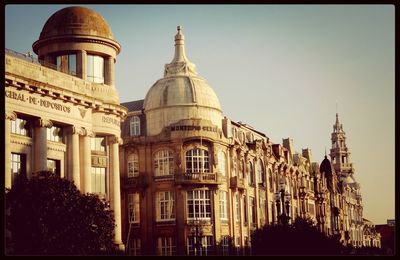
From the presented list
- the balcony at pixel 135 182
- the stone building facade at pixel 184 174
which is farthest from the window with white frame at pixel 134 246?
the balcony at pixel 135 182

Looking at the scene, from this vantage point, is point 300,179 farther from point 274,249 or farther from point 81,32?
point 81,32

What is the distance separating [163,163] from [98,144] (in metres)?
17.7

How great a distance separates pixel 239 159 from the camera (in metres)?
76.8

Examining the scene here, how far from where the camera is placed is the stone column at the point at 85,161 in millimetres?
48906

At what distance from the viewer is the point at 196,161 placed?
69.5 metres

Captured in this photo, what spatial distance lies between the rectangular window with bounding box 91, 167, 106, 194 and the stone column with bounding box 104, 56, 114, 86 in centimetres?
626

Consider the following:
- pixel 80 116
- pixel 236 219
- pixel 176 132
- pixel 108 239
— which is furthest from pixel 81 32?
pixel 236 219

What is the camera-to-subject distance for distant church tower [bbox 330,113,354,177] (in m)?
157

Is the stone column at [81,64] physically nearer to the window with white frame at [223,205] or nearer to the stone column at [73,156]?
the stone column at [73,156]

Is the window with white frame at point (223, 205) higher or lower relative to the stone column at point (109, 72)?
lower

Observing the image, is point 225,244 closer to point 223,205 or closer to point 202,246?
point 202,246

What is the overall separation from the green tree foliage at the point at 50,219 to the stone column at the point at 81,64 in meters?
12.2

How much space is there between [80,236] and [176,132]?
30892mm

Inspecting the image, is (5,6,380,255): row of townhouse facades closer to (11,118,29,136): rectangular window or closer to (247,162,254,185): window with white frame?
(11,118,29,136): rectangular window
